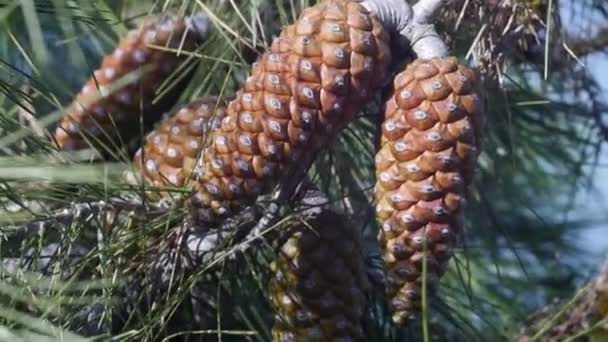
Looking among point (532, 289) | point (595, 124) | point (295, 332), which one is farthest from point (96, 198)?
point (532, 289)

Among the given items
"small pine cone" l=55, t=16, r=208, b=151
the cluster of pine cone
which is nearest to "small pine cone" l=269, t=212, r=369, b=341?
the cluster of pine cone

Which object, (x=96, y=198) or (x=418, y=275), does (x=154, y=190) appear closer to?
(x=96, y=198)

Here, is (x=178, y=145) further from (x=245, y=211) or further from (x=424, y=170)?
(x=424, y=170)

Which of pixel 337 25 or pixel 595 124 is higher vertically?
pixel 337 25

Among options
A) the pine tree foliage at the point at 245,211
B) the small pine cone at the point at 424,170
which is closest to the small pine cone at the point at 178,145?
the pine tree foliage at the point at 245,211

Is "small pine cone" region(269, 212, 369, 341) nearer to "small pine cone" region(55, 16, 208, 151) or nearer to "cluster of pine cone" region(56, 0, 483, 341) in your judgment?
"cluster of pine cone" region(56, 0, 483, 341)

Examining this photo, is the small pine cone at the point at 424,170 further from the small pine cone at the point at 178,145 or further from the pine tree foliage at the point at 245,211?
the small pine cone at the point at 178,145

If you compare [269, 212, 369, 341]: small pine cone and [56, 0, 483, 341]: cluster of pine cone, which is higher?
[56, 0, 483, 341]: cluster of pine cone

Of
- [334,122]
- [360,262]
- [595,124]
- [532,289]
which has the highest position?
[334,122]
